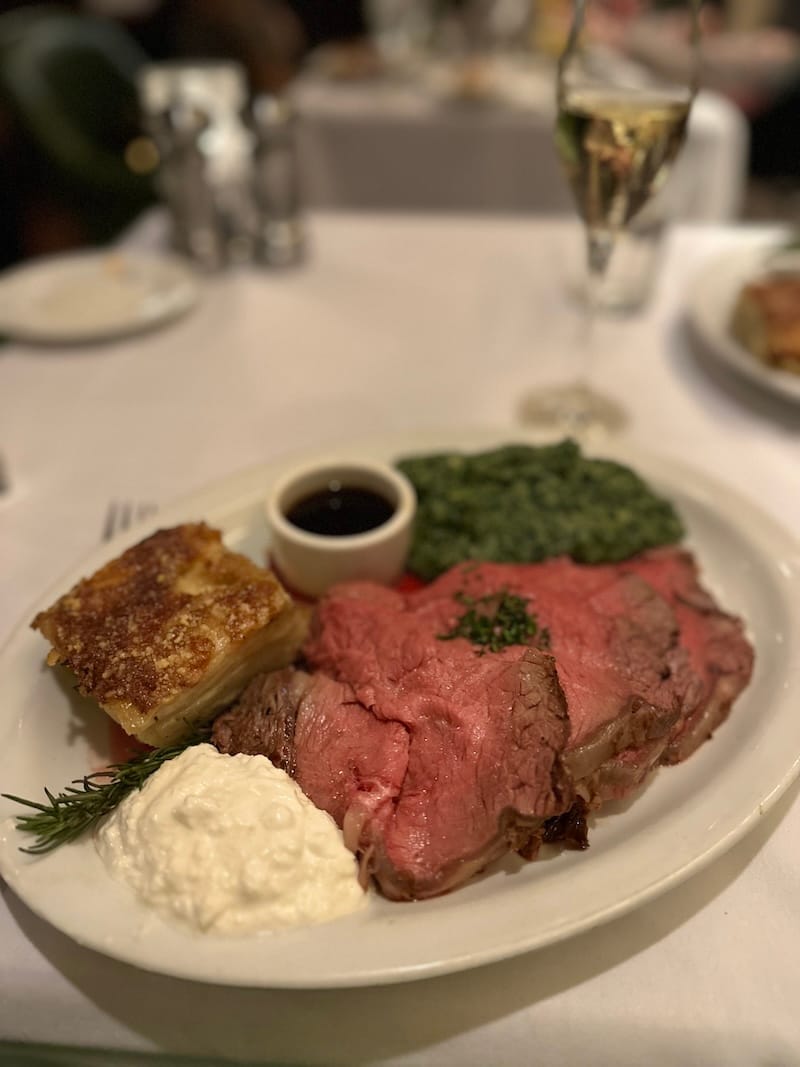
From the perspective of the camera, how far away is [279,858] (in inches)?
43.3

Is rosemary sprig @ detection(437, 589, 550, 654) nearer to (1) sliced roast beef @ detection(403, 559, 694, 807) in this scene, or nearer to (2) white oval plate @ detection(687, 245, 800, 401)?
(1) sliced roast beef @ detection(403, 559, 694, 807)

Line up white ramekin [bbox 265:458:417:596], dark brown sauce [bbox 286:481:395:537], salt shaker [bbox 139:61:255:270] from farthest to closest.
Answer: salt shaker [bbox 139:61:255:270], dark brown sauce [bbox 286:481:395:537], white ramekin [bbox 265:458:417:596]

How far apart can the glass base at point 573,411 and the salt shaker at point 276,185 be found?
124 centimetres

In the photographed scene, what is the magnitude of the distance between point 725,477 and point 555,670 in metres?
1.04

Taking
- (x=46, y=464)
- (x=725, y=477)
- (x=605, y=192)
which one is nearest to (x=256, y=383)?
(x=46, y=464)

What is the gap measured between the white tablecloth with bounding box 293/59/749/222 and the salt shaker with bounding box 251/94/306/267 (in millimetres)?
1351

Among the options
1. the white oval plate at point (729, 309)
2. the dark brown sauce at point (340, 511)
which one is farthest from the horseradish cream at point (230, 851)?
the white oval plate at point (729, 309)

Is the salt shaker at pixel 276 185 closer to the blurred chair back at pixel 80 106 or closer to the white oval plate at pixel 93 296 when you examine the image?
the white oval plate at pixel 93 296

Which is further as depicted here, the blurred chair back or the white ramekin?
the blurred chair back

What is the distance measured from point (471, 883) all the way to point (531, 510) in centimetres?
82

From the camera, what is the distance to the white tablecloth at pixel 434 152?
4152mm

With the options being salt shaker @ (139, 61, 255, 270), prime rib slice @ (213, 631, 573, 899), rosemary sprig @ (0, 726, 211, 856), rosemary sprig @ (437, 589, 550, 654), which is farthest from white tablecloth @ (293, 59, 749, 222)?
rosemary sprig @ (0, 726, 211, 856)

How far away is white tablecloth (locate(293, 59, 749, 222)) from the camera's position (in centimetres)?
415

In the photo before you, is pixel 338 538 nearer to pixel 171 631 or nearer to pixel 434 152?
pixel 171 631
